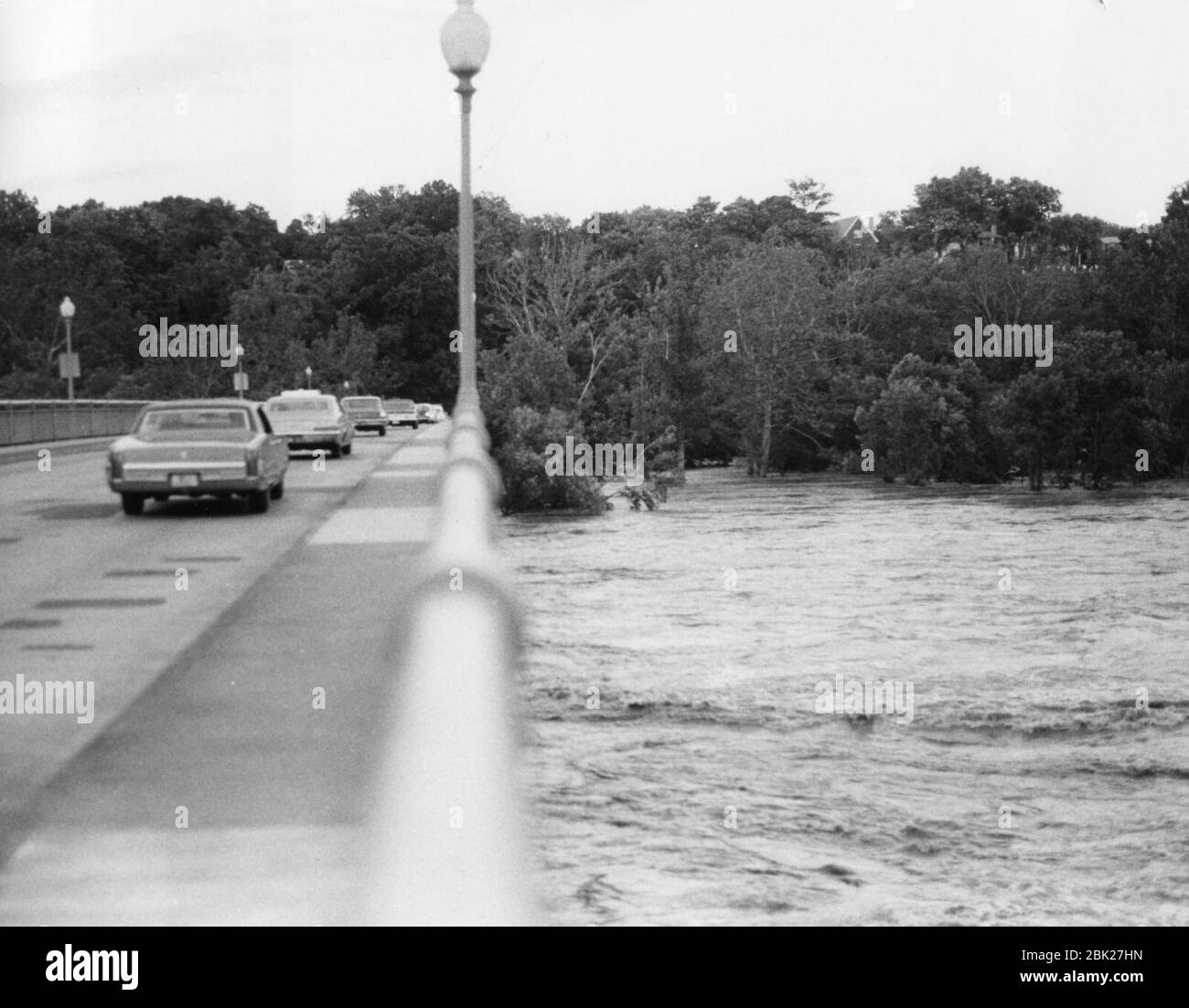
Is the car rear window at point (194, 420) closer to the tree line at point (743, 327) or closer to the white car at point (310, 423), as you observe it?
the white car at point (310, 423)

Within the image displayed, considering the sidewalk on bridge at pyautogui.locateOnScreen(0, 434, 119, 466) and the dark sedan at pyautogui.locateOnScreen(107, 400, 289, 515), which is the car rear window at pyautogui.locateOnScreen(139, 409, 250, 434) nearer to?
the dark sedan at pyautogui.locateOnScreen(107, 400, 289, 515)

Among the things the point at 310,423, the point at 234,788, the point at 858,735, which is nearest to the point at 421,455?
the point at 310,423

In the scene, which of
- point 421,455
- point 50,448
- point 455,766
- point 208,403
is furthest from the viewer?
point 50,448

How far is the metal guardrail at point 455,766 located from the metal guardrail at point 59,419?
36.3 meters

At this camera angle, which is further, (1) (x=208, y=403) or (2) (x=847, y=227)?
(2) (x=847, y=227)

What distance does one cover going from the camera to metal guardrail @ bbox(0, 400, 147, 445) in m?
37.4

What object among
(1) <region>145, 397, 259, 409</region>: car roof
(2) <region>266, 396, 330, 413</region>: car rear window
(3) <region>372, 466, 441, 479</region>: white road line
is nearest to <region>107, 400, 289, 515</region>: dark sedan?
(1) <region>145, 397, 259, 409</region>: car roof

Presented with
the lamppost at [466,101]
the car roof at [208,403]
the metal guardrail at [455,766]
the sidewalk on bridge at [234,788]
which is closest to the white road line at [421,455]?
the car roof at [208,403]

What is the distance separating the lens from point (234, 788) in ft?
24.3

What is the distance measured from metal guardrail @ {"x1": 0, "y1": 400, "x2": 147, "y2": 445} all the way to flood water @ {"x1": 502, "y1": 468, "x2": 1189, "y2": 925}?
39.4 feet

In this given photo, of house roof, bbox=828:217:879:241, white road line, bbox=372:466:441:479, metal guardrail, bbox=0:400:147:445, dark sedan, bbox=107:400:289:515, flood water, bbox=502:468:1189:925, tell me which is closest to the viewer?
flood water, bbox=502:468:1189:925

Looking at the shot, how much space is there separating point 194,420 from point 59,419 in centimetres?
2204

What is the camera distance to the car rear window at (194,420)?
70.1ft

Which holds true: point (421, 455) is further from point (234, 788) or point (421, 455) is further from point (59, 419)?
point (234, 788)
